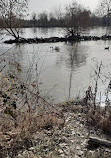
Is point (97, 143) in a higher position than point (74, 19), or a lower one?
lower

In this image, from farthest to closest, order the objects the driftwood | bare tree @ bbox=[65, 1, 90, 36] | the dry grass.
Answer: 1. bare tree @ bbox=[65, 1, 90, 36]
2. the driftwood
3. the dry grass

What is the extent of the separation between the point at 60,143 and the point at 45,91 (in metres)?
3.57

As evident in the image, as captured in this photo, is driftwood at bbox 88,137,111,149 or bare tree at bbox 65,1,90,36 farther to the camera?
bare tree at bbox 65,1,90,36

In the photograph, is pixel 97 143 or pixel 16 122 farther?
pixel 16 122

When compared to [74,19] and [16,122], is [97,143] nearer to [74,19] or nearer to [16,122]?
[16,122]

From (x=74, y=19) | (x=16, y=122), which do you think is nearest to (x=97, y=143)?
(x=16, y=122)

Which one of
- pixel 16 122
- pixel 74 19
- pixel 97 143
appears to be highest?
pixel 74 19

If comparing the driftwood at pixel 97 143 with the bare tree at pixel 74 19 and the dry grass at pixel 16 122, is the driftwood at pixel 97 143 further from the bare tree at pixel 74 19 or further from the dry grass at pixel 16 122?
the bare tree at pixel 74 19

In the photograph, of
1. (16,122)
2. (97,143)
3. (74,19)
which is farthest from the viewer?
(74,19)

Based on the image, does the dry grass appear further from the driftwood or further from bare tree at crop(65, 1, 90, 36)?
bare tree at crop(65, 1, 90, 36)

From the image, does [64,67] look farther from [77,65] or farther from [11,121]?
[11,121]

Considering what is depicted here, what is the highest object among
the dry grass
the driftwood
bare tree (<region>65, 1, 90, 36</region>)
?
bare tree (<region>65, 1, 90, 36</region>)

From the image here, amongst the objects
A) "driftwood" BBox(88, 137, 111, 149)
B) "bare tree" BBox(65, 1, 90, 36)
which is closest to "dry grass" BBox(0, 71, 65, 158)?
"driftwood" BBox(88, 137, 111, 149)

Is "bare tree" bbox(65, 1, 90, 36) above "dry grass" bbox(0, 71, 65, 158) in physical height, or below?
above
